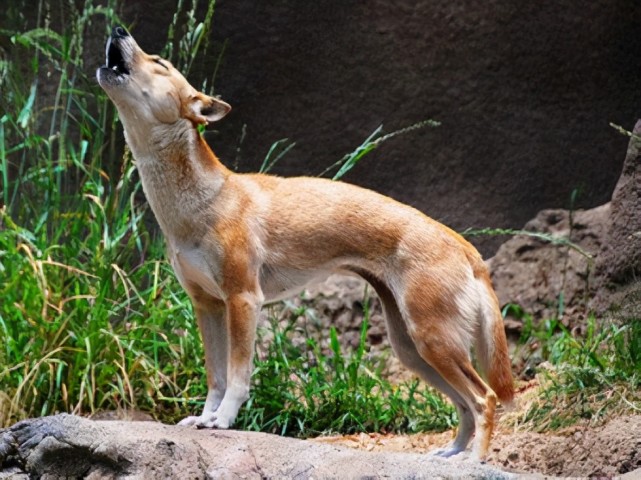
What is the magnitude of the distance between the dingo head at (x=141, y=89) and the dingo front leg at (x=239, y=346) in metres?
1.00

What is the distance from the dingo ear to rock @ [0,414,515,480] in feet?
5.69

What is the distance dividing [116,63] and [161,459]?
208 centimetres

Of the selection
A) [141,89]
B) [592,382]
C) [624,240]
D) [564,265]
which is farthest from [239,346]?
[564,265]

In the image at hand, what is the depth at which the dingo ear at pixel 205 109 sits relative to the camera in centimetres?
580

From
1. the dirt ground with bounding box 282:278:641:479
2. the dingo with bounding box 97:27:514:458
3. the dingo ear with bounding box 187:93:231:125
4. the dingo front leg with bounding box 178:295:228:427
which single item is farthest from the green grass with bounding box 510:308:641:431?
the dingo ear with bounding box 187:93:231:125

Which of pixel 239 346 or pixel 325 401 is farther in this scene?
pixel 325 401

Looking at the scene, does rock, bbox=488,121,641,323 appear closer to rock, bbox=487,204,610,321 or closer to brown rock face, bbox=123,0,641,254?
rock, bbox=487,204,610,321

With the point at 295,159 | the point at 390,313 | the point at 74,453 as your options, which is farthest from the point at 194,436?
the point at 295,159

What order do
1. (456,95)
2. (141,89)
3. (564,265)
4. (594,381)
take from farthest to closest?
1. (456,95)
2. (564,265)
3. (594,381)
4. (141,89)

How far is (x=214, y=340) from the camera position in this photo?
5.91 metres

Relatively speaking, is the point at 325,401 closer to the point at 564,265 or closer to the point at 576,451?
the point at 576,451

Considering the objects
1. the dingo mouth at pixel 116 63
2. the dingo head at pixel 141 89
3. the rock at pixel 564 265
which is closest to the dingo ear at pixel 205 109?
the dingo head at pixel 141 89

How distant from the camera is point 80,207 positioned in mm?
7426

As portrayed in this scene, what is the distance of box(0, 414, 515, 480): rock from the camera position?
185 inches
